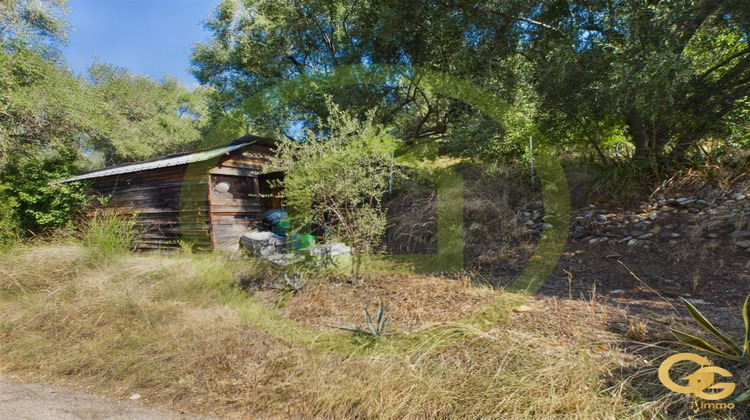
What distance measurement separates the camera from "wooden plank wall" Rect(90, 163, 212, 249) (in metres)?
8.17

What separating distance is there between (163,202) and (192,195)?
1269mm

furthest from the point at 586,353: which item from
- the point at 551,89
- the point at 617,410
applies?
the point at 551,89

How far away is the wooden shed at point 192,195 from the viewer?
26.7 ft

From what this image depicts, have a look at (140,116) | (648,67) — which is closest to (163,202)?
(648,67)

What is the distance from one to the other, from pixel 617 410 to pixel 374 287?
3.12 m

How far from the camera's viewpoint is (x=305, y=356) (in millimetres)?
2955

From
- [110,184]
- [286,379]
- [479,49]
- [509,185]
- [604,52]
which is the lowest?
[286,379]

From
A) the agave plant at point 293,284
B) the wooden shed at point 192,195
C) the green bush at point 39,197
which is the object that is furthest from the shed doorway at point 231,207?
the green bush at point 39,197

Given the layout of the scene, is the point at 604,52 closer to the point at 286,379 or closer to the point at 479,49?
the point at 479,49

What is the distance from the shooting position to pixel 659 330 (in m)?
2.75

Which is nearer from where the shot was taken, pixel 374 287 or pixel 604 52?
pixel 374 287

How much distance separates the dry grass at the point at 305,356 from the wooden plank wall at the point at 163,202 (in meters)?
3.33

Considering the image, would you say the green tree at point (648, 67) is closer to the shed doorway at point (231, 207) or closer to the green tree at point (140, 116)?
the shed doorway at point (231, 207)

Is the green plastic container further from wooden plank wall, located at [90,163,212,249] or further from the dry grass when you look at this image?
wooden plank wall, located at [90,163,212,249]
